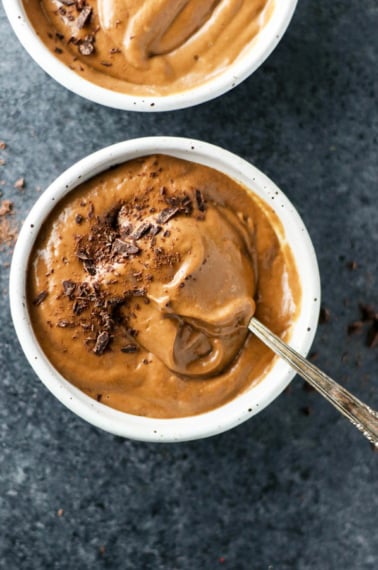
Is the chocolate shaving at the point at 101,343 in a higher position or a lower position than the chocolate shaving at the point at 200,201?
lower

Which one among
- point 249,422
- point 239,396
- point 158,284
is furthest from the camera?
point 249,422

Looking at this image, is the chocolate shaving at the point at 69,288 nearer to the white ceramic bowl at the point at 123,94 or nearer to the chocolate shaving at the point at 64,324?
the chocolate shaving at the point at 64,324

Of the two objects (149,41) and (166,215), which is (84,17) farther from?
(166,215)

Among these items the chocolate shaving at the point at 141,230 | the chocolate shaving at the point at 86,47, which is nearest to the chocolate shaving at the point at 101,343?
the chocolate shaving at the point at 141,230

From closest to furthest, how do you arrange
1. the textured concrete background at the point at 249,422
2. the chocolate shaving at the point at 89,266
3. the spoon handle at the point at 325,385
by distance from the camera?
1. the spoon handle at the point at 325,385
2. the chocolate shaving at the point at 89,266
3. the textured concrete background at the point at 249,422

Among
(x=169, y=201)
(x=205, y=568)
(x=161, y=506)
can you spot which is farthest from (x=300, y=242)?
(x=205, y=568)

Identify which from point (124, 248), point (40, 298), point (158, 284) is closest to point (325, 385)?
point (158, 284)
